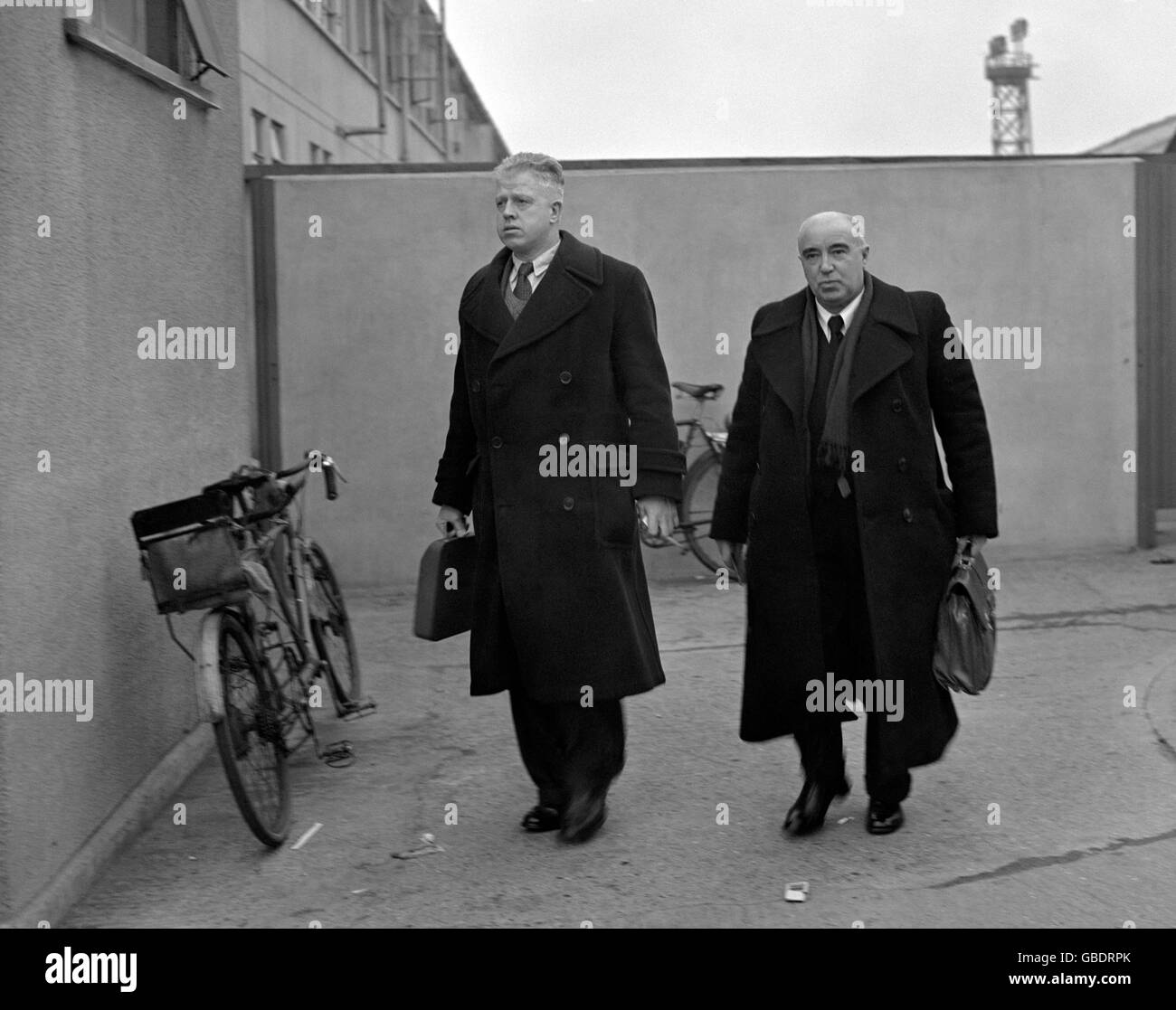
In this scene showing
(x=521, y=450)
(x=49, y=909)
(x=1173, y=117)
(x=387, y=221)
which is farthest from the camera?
(x=1173, y=117)

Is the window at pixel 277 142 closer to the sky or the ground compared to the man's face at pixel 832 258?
closer to the sky

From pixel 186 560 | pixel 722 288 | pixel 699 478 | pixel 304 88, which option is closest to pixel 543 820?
pixel 186 560

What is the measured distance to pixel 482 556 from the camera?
5520mm

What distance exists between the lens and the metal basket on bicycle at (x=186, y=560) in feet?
17.6

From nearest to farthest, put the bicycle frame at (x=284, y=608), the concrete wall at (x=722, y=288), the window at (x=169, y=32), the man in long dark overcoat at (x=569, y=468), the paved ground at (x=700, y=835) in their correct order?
1. the paved ground at (x=700, y=835)
2. the man in long dark overcoat at (x=569, y=468)
3. the bicycle frame at (x=284, y=608)
4. the window at (x=169, y=32)
5. the concrete wall at (x=722, y=288)

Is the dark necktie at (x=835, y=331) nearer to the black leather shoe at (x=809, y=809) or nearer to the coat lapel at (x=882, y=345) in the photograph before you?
the coat lapel at (x=882, y=345)

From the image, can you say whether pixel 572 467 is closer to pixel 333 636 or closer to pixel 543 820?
pixel 543 820

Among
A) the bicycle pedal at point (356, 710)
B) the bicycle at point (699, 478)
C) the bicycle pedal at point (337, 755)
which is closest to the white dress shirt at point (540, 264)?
the bicycle pedal at point (337, 755)

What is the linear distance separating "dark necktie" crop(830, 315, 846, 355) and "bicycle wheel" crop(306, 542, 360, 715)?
2.58m

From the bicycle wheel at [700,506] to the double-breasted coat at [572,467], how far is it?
5556 millimetres

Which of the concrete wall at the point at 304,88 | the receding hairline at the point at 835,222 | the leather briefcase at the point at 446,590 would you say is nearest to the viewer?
the receding hairline at the point at 835,222
